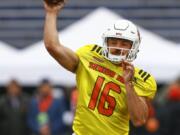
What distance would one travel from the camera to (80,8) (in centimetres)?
1762

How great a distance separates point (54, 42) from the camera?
6020mm

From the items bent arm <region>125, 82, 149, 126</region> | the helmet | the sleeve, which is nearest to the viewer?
A: bent arm <region>125, 82, 149, 126</region>

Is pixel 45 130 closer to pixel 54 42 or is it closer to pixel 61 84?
pixel 61 84

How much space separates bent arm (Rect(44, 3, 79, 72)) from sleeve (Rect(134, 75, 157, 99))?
49cm

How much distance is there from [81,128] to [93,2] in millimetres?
11171

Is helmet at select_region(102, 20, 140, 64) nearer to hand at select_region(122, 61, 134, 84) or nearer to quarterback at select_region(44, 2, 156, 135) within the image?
quarterback at select_region(44, 2, 156, 135)

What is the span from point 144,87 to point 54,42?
30.3 inches

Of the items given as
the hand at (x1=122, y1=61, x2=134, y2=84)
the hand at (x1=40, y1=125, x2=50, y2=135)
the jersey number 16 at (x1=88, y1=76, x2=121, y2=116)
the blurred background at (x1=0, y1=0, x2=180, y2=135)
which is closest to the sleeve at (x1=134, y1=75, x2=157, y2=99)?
the jersey number 16 at (x1=88, y1=76, x2=121, y2=116)

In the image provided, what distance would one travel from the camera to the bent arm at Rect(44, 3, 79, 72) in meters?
5.95

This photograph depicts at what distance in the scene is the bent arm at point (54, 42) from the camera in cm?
595

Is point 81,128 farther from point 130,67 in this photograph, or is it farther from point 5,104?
point 5,104

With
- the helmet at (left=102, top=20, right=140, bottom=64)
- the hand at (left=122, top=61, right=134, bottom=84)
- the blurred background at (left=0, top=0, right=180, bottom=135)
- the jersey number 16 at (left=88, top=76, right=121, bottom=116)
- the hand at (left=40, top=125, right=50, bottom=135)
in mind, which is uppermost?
the helmet at (left=102, top=20, right=140, bottom=64)

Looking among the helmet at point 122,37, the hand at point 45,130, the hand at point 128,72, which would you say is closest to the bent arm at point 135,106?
the hand at point 128,72

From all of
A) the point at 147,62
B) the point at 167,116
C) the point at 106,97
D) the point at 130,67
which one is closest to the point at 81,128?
the point at 106,97
